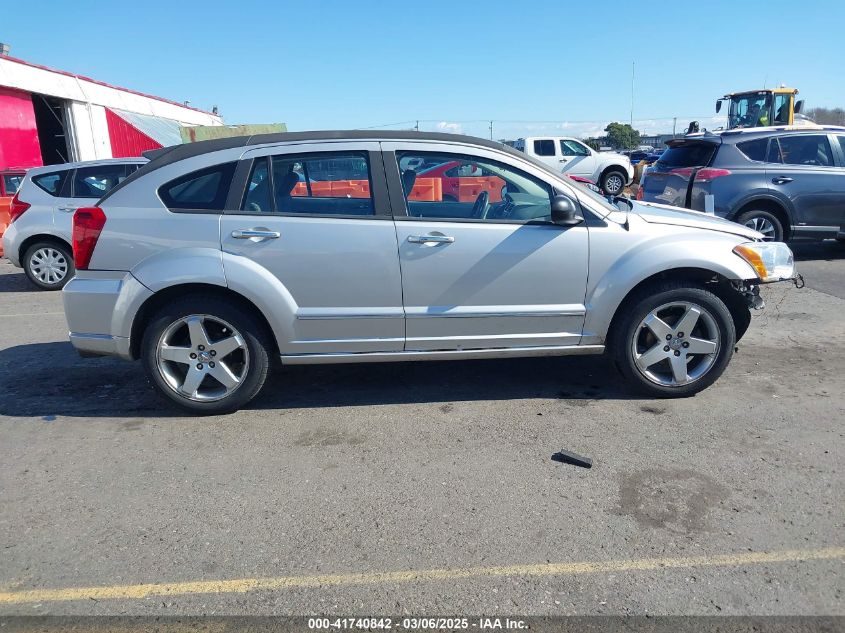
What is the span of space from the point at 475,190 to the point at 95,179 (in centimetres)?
726

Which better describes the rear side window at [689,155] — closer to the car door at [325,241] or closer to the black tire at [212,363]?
the car door at [325,241]

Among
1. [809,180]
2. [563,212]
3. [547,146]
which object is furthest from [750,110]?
[563,212]

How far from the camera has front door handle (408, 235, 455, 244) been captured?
432 cm

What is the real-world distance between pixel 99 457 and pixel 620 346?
11.2ft

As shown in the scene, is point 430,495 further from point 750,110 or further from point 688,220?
point 750,110

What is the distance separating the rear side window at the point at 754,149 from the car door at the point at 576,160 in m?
13.4

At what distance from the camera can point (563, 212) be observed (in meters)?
4.30

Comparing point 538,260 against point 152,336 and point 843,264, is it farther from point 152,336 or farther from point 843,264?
point 843,264

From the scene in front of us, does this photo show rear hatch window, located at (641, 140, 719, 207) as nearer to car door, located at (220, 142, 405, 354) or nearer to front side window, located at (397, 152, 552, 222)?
front side window, located at (397, 152, 552, 222)

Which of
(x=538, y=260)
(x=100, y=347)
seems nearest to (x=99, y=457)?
(x=100, y=347)

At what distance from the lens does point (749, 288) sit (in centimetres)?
462

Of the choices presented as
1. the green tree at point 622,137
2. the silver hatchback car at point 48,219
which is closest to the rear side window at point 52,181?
the silver hatchback car at point 48,219

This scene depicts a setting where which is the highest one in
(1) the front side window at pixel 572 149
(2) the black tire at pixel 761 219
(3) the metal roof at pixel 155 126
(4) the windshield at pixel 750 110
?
(3) the metal roof at pixel 155 126

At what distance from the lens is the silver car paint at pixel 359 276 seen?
4281 millimetres
